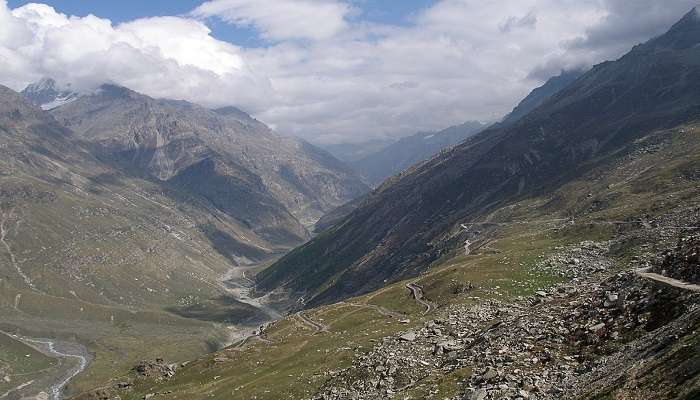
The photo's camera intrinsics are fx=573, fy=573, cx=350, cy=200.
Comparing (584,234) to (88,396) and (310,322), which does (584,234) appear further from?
(88,396)

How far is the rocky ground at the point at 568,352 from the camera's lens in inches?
1527

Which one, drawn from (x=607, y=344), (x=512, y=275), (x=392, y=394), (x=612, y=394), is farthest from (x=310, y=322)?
(x=612, y=394)

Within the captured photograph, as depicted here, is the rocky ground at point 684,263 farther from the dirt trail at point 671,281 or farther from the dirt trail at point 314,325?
the dirt trail at point 314,325

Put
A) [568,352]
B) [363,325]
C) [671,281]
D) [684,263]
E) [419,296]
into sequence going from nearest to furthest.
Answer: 1. [568,352]
2. [671,281]
3. [684,263]
4. [363,325]
5. [419,296]

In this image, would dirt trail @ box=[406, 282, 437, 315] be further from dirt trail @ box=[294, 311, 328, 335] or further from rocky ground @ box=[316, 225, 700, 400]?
rocky ground @ box=[316, 225, 700, 400]

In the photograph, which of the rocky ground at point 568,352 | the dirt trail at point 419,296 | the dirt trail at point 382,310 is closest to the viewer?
the rocky ground at point 568,352

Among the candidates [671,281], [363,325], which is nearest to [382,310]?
[363,325]

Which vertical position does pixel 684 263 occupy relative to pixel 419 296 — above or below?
above

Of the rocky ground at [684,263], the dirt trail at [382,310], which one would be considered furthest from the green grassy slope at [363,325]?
the rocky ground at [684,263]

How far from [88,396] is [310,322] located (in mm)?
68934

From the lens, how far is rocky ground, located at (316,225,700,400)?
38781mm

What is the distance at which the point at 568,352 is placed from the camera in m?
52.2

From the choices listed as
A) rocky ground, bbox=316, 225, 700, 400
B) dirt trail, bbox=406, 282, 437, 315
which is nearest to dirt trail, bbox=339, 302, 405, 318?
dirt trail, bbox=406, 282, 437, 315

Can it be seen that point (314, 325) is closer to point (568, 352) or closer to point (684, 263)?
point (568, 352)
